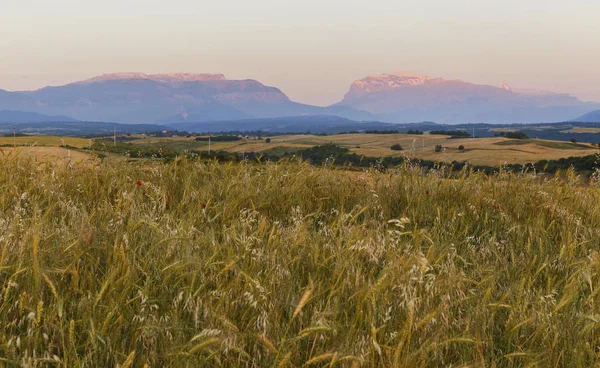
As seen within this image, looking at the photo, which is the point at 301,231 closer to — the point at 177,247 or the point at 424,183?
the point at 177,247

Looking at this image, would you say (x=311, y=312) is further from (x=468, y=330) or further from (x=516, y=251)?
(x=516, y=251)

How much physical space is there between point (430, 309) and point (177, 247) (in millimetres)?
2174

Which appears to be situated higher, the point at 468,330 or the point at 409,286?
the point at 409,286

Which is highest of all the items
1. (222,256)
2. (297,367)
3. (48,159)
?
(48,159)

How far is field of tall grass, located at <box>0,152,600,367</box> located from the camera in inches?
101

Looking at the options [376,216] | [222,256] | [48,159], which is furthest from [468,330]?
[48,159]

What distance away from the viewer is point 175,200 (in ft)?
→ 20.6

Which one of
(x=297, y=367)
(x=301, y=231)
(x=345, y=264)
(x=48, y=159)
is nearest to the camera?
(x=297, y=367)

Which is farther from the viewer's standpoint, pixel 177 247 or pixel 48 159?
pixel 48 159

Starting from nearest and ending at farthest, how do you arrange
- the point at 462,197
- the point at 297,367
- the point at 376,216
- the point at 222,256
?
1. the point at 297,367
2. the point at 222,256
3. the point at 376,216
4. the point at 462,197

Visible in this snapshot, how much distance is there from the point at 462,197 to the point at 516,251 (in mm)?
1929

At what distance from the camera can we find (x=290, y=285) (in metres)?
3.46

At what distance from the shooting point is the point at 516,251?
482 cm

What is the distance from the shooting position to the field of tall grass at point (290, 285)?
2.58 meters
